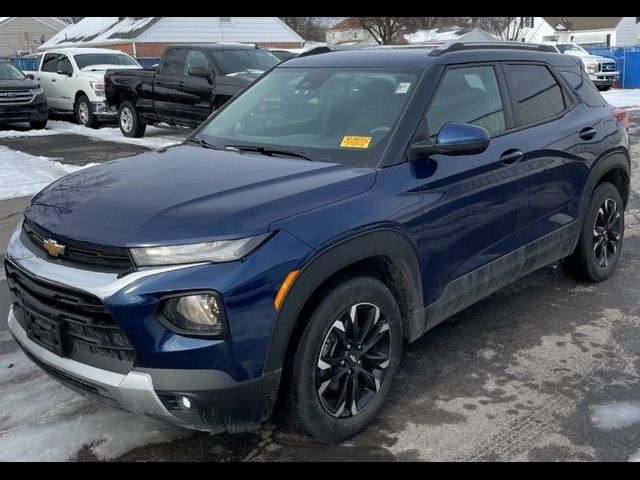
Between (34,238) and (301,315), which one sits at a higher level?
(34,238)

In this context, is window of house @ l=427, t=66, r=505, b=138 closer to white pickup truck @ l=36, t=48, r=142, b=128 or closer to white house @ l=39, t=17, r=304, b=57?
white pickup truck @ l=36, t=48, r=142, b=128

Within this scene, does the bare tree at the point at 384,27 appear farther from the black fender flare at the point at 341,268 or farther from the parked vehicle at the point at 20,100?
the black fender flare at the point at 341,268

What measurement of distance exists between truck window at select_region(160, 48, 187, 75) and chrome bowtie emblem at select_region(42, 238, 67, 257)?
428 inches

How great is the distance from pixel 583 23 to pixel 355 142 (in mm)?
66516

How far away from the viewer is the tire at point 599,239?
16.6ft

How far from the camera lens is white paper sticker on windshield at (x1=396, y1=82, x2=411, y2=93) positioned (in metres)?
3.77

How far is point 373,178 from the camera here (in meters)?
3.30

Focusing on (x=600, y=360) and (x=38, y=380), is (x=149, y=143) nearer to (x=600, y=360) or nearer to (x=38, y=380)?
(x=38, y=380)

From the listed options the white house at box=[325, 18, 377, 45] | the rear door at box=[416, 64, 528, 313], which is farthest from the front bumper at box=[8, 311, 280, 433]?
the white house at box=[325, 18, 377, 45]

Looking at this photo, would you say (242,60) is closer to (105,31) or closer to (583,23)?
Answer: (105,31)

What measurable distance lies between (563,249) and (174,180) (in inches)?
112

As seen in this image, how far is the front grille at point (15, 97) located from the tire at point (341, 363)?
14.0 m

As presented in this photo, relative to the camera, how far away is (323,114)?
3932 mm
